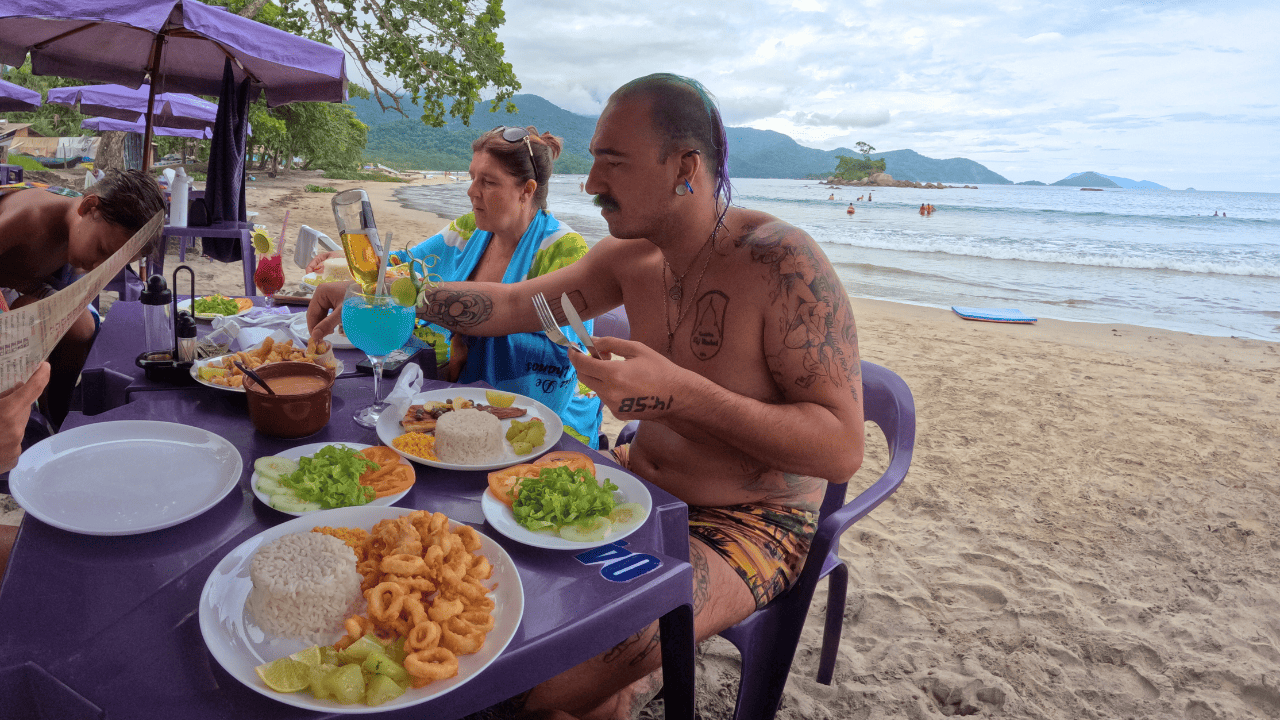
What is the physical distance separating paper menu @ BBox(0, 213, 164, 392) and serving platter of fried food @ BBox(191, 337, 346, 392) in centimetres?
83

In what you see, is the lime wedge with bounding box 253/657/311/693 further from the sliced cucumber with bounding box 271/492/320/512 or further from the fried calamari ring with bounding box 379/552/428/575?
the sliced cucumber with bounding box 271/492/320/512

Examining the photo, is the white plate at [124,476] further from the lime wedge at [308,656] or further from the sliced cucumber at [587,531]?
the sliced cucumber at [587,531]

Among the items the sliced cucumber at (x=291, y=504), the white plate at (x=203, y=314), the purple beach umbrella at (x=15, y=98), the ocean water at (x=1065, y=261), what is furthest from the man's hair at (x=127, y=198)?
the purple beach umbrella at (x=15, y=98)

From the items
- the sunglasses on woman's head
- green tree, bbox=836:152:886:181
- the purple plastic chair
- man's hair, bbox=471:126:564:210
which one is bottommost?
the purple plastic chair

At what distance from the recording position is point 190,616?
3.10 ft

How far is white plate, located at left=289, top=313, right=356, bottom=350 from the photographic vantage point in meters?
2.40

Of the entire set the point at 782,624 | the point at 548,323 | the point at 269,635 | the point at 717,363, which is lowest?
the point at 782,624

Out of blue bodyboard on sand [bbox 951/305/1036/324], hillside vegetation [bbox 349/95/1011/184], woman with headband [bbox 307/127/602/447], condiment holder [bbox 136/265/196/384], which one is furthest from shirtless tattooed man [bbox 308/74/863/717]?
hillside vegetation [bbox 349/95/1011/184]

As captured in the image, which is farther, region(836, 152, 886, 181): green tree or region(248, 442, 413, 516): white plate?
region(836, 152, 886, 181): green tree

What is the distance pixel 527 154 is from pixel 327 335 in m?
1.30

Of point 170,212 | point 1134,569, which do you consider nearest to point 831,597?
point 1134,569

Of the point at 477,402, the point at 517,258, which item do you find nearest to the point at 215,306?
the point at 517,258

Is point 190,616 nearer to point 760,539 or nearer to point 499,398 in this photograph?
point 499,398

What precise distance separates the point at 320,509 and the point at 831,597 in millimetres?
1756
